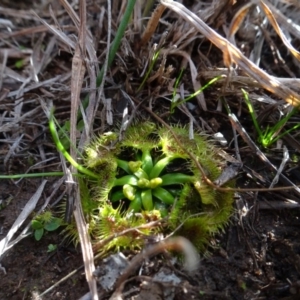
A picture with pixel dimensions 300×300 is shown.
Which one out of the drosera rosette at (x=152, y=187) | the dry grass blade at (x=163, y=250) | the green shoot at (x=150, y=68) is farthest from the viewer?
the green shoot at (x=150, y=68)

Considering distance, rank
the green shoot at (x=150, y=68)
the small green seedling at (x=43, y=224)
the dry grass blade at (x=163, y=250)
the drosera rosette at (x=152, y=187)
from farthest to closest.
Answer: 1. the green shoot at (x=150, y=68)
2. the small green seedling at (x=43, y=224)
3. the drosera rosette at (x=152, y=187)
4. the dry grass blade at (x=163, y=250)

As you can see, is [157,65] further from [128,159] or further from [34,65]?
[34,65]

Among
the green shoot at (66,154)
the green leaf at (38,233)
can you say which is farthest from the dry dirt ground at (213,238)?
the green shoot at (66,154)

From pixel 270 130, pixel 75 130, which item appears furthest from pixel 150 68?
pixel 270 130

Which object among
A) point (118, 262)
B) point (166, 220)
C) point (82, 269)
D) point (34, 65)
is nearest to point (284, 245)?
point (166, 220)

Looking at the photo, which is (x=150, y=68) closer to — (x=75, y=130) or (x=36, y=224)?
(x=75, y=130)

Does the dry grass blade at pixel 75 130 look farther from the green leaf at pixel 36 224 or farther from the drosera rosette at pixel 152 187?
the green leaf at pixel 36 224
